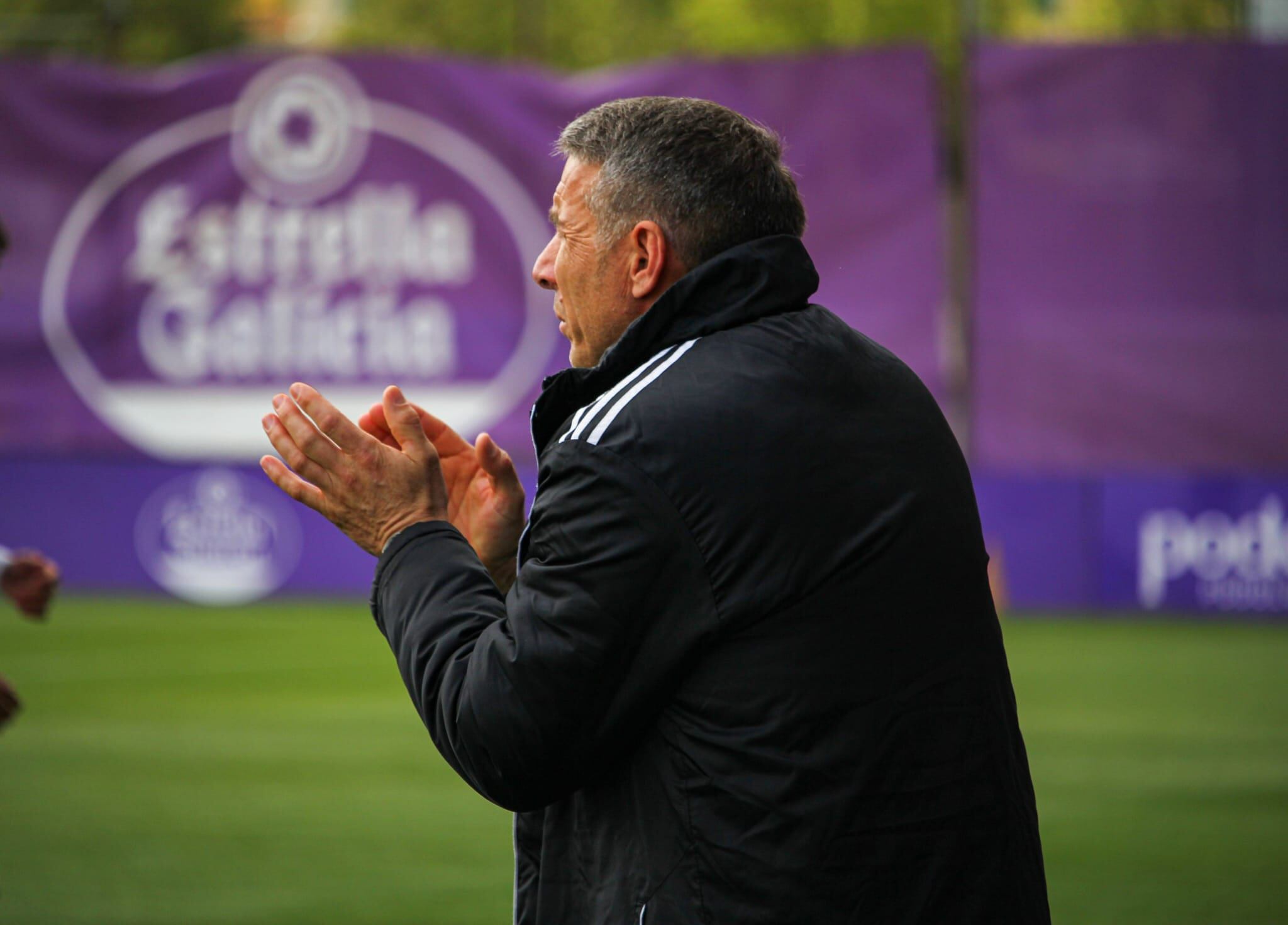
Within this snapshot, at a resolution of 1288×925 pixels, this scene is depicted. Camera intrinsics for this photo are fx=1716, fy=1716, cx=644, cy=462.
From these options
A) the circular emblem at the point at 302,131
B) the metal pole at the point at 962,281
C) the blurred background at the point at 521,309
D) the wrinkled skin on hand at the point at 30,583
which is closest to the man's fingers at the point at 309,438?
the wrinkled skin on hand at the point at 30,583

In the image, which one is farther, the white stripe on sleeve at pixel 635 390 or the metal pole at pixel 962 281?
the metal pole at pixel 962 281

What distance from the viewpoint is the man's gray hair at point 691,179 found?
7.36 feet

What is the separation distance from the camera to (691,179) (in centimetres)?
224

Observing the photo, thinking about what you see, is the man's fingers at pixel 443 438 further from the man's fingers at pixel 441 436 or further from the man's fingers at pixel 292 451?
the man's fingers at pixel 292 451

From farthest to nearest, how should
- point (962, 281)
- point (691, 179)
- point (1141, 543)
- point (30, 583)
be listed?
point (962, 281) → point (1141, 543) → point (30, 583) → point (691, 179)

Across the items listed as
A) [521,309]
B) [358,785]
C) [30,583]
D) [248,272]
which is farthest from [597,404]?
[248,272]

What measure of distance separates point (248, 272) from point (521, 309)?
8.01 feet

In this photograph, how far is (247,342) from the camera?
1485 centimetres

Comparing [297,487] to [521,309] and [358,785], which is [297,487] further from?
[521,309]

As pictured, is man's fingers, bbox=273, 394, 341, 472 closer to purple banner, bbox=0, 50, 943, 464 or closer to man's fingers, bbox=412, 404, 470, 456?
man's fingers, bbox=412, 404, 470, 456

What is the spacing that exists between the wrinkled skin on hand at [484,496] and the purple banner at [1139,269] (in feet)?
36.6

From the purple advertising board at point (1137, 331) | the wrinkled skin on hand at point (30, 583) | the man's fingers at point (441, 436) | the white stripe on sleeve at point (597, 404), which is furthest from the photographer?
the purple advertising board at point (1137, 331)

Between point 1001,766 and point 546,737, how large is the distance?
596 mm

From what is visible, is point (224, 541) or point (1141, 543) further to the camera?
point (224, 541)
